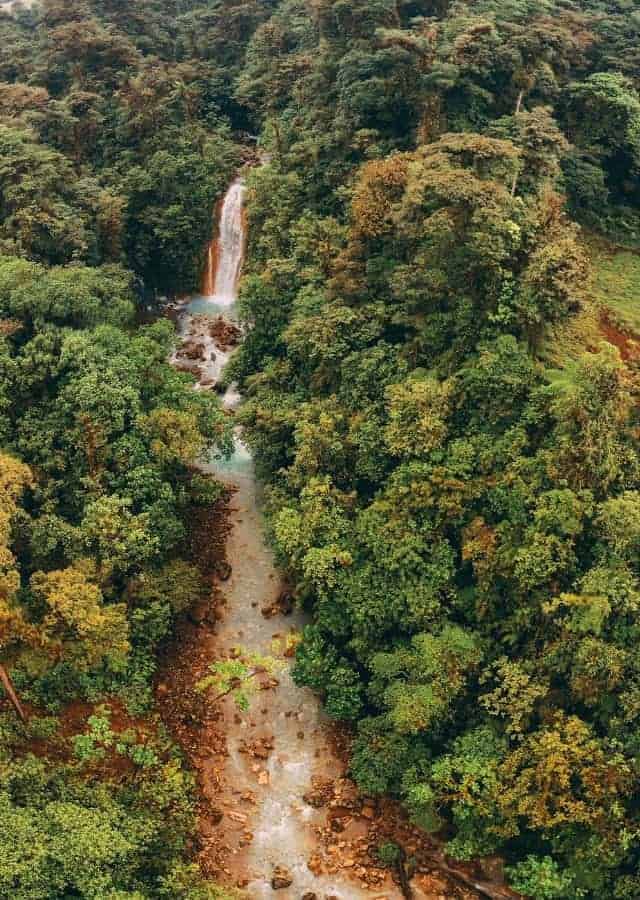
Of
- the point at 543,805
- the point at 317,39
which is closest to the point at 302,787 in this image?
the point at 543,805

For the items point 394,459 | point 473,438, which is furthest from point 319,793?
point 473,438

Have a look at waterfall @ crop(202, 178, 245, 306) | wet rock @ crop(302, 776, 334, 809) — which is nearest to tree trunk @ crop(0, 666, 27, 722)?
wet rock @ crop(302, 776, 334, 809)

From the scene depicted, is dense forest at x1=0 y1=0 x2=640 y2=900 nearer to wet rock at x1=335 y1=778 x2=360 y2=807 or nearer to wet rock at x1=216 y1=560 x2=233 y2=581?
wet rock at x1=216 y1=560 x2=233 y2=581

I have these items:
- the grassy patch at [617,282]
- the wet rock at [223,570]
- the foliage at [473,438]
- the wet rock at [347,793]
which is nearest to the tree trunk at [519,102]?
the foliage at [473,438]

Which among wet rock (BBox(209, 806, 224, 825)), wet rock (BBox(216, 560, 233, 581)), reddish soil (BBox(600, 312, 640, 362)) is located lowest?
wet rock (BBox(209, 806, 224, 825))

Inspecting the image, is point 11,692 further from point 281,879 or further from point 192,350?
point 192,350

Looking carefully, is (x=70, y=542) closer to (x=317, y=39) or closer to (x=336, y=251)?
(x=336, y=251)

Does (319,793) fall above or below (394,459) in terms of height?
below
